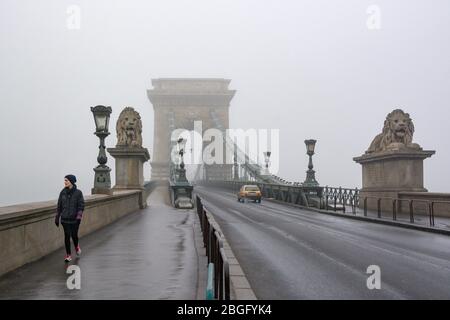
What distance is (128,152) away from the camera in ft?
93.6

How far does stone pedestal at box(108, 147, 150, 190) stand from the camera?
28.5m

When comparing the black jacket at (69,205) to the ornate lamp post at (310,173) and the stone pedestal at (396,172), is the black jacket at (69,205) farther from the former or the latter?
the ornate lamp post at (310,173)

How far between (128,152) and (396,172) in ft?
42.5

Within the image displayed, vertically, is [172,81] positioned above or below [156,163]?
above

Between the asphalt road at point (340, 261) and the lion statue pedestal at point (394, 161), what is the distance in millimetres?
6153

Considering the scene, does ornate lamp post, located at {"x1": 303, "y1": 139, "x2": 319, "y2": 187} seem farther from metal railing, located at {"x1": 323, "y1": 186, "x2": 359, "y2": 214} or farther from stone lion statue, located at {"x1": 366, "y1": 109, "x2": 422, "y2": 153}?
stone lion statue, located at {"x1": 366, "y1": 109, "x2": 422, "y2": 153}

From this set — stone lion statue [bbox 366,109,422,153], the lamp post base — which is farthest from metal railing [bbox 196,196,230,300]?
stone lion statue [bbox 366,109,422,153]

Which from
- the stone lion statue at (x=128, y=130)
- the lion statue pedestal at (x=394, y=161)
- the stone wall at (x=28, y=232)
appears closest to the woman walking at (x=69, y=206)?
the stone wall at (x=28, y=232)

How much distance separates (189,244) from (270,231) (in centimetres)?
571

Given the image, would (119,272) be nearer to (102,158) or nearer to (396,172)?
(102,158)

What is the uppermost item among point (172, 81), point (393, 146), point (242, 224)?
point (172, 81)
